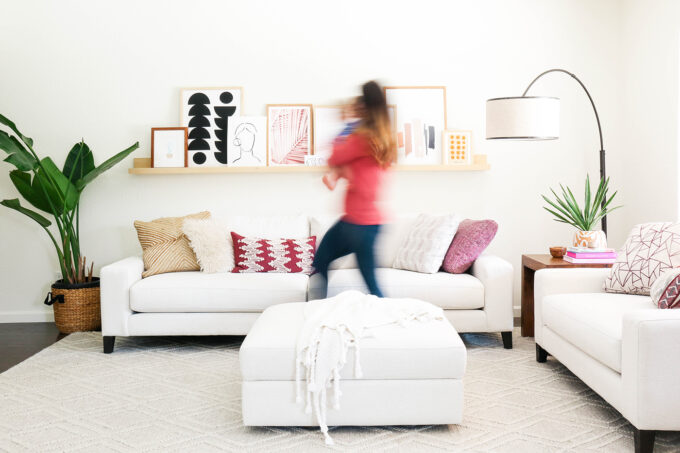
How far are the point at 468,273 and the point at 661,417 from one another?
190 cm

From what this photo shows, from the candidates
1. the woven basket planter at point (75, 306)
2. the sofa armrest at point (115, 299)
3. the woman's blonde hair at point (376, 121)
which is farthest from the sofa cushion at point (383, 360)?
the woven basket planter at point (75, 306)

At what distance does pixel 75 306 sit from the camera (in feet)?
14.3

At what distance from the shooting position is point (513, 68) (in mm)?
4754

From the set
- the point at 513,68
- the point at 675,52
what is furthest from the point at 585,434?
the point at 513,68

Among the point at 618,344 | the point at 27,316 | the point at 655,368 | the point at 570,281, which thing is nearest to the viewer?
the point at 655,368

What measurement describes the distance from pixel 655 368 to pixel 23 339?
12.5 ft

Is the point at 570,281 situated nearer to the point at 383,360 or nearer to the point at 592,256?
the point at 592,256

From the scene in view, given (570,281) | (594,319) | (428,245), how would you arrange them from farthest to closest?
(428,245)
(570,281)
(594,319)

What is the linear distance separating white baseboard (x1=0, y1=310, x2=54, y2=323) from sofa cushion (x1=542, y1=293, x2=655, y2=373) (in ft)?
11.9

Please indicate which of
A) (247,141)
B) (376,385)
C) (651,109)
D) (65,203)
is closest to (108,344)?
(65,203)

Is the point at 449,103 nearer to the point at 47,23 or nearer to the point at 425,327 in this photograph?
the point at 425,327

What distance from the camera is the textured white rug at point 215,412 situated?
245 centimetres

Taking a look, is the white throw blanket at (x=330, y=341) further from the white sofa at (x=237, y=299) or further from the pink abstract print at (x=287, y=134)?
the pink abstract print at (x=287, y=134)

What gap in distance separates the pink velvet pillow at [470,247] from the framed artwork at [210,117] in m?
1.84
